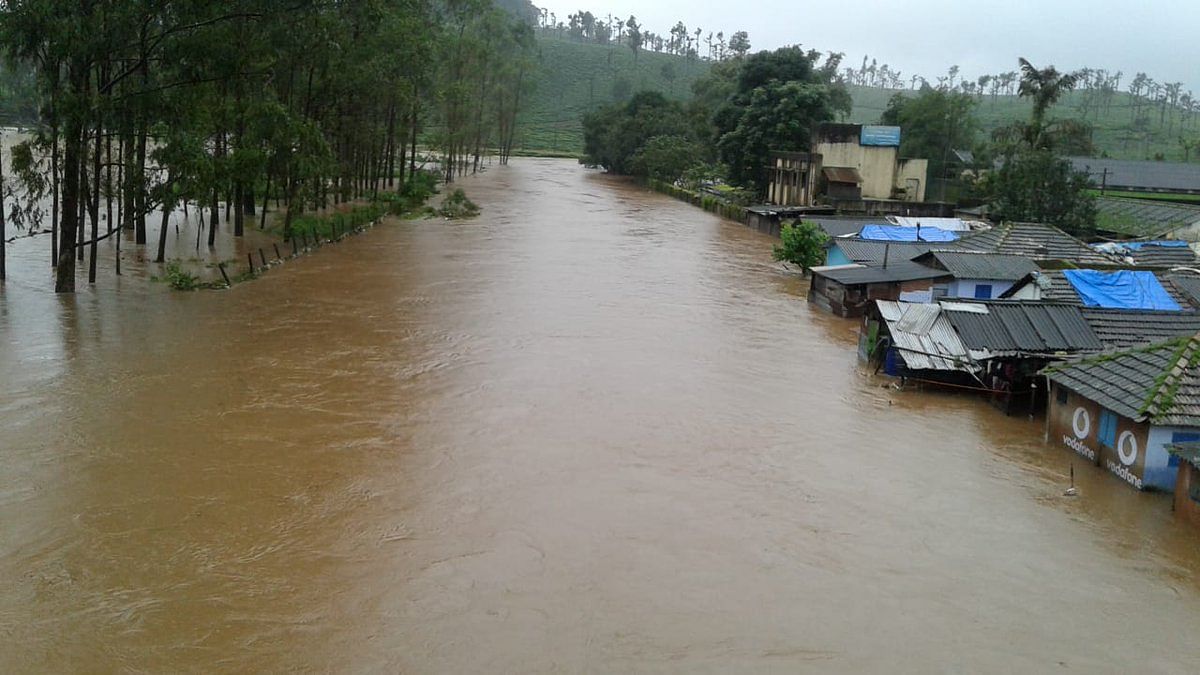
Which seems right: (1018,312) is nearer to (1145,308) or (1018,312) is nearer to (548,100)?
(1145,308)

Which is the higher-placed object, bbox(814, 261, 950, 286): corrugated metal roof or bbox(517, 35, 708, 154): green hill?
bbox(517, 35, 708, 154): green hill

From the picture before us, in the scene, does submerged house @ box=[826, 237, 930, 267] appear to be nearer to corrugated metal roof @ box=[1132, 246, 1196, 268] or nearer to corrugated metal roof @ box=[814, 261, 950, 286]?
corrugated metal roof @ box=[814, 261, 950, 286]

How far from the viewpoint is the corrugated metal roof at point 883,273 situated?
83.7ft

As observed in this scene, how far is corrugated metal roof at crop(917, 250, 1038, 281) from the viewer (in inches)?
973

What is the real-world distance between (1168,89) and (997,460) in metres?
128

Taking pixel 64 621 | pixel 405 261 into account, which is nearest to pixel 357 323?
pixel 405 261

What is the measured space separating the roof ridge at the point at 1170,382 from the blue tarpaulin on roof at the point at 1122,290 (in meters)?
6.28

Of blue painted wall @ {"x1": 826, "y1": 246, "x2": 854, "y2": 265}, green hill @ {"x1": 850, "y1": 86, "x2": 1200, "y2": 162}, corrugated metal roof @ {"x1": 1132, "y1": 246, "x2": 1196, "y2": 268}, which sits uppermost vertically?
green hill @ {"x1": 850, "y1": 86, "x2": 1200, "y2": 162}

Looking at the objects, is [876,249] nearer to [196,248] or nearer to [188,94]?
[188,94]

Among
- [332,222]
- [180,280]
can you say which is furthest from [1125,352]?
[332,222]

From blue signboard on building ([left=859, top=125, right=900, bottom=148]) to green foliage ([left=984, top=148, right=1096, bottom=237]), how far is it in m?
13.1

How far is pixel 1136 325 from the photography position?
1916 centimetres

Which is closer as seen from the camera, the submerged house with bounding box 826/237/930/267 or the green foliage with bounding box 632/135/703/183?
the submerged house with bounding box 826/237/930/267

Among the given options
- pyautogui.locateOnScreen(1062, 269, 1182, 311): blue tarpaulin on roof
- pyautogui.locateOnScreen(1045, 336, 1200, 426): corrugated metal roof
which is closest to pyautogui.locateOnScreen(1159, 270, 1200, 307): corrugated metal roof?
pyautogui.locateOnScreen(1062, 269, 1182, 311): blue tarpaulin on roof
